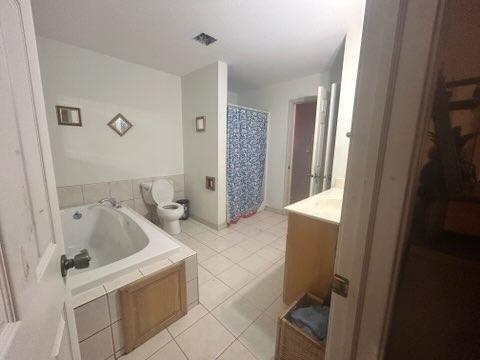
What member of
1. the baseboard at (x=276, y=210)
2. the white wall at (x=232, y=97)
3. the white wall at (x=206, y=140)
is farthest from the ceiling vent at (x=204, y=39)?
the baseboard at (x=276, y=210)

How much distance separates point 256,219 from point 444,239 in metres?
2.74

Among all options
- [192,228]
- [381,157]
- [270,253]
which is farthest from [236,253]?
[381,157]

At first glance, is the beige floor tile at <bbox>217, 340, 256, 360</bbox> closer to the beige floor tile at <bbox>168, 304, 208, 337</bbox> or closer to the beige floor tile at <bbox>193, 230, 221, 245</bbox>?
the beige floor tile at <bbox>168, 304, 208, 337</bbox>

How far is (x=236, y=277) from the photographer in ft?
6.26

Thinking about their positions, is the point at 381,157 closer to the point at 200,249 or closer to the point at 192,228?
the point at 200,249

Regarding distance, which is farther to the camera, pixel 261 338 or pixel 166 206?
pixel 166 206

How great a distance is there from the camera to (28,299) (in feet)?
1.26

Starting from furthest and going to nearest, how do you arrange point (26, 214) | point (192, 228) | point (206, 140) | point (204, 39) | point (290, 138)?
point (290, 138) < point (192, 228) < point (206, 140) < point (204, 39) < point (26, 214)

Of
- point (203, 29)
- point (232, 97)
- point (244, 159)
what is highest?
point (203, 29)

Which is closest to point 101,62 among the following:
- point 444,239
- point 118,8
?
point 118,8

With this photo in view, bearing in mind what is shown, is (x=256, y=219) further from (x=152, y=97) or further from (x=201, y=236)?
(x=152, y=97)

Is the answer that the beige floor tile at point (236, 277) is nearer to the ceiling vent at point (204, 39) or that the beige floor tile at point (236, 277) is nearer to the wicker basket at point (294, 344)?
the wicker basket at point (294, 344)

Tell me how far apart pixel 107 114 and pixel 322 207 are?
255 centimetres

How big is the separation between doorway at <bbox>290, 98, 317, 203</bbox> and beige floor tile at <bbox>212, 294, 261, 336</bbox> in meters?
2.49
